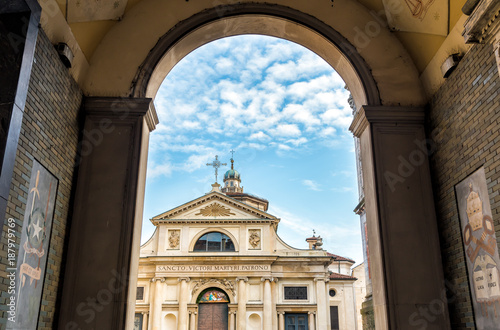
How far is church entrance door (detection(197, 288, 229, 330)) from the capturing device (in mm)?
28609

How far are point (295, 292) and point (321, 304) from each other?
198 cm

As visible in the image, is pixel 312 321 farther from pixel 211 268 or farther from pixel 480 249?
pixel 480 249

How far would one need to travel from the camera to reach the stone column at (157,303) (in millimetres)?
28500

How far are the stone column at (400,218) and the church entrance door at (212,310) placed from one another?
24.4 m

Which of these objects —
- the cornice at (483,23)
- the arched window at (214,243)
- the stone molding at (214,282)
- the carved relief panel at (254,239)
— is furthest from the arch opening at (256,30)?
the arched window at (214,243)

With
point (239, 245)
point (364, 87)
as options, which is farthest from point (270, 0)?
point (239, 245)

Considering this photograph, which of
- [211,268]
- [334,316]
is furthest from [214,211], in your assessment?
[334,316]

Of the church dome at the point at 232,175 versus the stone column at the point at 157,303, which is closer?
the stone column at the point at 157,303

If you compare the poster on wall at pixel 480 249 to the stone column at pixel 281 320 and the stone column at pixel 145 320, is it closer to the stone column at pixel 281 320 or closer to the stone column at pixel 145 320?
the stone column at pixel 281 320

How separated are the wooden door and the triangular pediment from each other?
6.25 metres

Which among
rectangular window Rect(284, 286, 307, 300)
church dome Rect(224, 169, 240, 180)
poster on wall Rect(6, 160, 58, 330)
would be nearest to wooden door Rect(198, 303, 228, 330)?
rectangular window Rect(284, 286, 307, 300)

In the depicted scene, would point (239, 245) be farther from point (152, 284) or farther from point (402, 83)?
point (402, 83)

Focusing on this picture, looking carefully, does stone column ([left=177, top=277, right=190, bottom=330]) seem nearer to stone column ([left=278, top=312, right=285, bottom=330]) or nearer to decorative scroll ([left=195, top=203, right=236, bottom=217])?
decorative scroll ([left=195, top=203, right=236, bottom=217])

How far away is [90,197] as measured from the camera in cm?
594
